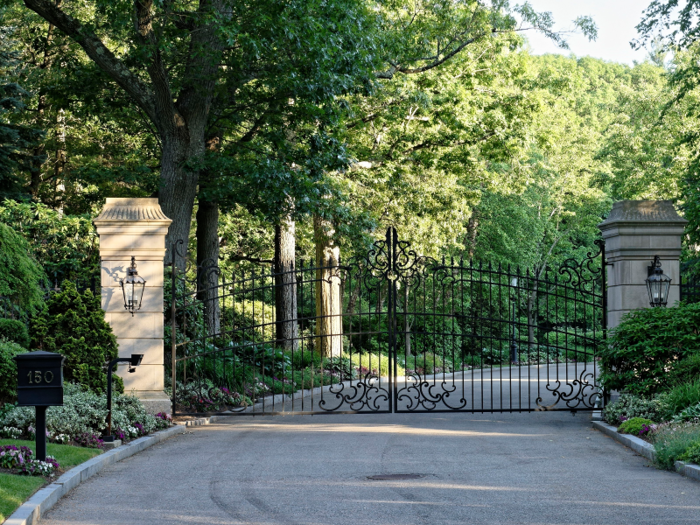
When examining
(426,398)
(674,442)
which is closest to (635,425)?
(674,442)

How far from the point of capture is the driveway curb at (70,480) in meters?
6.16

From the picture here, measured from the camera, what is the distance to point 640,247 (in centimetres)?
1323

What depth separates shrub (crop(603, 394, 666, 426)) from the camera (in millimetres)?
11008

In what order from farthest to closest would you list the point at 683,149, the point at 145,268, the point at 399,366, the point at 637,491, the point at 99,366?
the point at 683,149, the point at 399,366, the point at 145,268, the point at 99,366, the point at 637,491

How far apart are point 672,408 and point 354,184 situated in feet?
46.6

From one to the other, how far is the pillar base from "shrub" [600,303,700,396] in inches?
273

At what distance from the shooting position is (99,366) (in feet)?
38.8

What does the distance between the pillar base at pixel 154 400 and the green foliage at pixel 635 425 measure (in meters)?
6.96

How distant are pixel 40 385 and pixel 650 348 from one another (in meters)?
8.35

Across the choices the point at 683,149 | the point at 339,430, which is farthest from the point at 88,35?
the point at 683,149

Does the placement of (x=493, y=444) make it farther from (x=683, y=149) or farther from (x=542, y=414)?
(x=683, y=149)

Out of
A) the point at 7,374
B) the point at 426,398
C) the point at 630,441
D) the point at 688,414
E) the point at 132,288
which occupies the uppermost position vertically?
the point at 132,288

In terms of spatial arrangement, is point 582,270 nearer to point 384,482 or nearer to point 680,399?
point 680,399

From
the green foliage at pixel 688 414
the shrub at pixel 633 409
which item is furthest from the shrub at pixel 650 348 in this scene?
the green foliage at pixel 688 414
